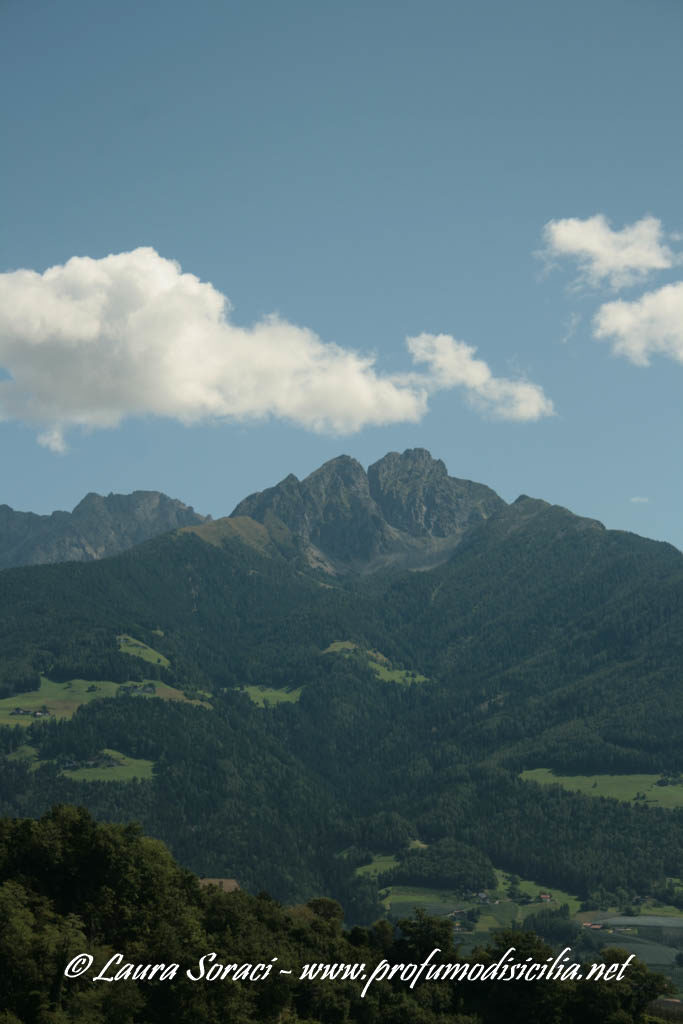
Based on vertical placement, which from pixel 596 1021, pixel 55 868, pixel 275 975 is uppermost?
pixel 55 868

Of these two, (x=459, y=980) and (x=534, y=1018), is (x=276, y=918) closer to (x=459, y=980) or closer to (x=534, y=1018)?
(x=459, y=980)

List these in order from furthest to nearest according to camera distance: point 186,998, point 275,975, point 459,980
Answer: point 459,980, point 275,975, point 186,998

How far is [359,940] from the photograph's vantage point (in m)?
169

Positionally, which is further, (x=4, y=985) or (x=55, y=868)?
(x=55, y=868)

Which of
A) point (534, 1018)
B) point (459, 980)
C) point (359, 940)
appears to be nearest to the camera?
point (534, 1018)

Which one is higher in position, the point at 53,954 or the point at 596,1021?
the point at 53,954

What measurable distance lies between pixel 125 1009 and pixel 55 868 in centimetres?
3811

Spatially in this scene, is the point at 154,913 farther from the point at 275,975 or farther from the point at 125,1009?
the point at 125,1009

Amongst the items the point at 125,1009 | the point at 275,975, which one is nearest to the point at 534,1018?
the point at 275,975

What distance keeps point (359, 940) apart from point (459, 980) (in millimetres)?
26473

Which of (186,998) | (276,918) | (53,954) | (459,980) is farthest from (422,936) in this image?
(53,954)

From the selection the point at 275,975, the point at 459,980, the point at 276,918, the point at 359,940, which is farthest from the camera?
the point at 359,940

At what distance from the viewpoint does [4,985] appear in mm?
112375

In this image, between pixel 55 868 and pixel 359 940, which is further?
pixel 359 940
